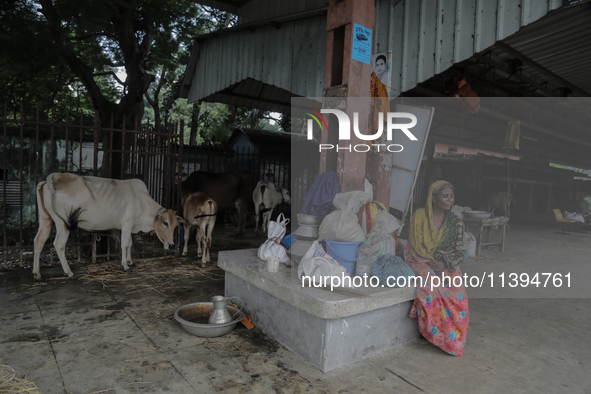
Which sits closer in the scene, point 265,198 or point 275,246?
point 275,246

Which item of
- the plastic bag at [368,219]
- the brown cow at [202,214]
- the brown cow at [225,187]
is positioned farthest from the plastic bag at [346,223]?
the brown cow at [225,187]

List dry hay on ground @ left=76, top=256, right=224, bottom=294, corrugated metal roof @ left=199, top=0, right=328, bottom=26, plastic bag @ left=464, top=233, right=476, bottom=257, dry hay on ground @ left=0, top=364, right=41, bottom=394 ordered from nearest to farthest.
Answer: dry hay on ground @ left=0, top=364, right=41, bottom=394 → dry hay on ground @ left=76, top=256, right=224, bottom=294 → corrugated metal roof @ left=199, top=0, right=328, bottom=26 → plastic bag @ left=464, top=233, right=476, bottom=257

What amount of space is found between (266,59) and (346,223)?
4.87 m

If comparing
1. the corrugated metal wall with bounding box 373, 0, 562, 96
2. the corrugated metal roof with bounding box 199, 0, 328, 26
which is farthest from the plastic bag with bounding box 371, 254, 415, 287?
the corrugated metal roof with bounding box 199, 0, 328, 26

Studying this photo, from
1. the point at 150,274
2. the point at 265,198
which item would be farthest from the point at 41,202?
the point at 265,198

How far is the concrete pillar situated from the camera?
4.42 m

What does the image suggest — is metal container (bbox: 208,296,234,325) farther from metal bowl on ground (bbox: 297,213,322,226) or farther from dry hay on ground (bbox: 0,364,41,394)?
dry hay on ground (bbox: 0,364,41,394)

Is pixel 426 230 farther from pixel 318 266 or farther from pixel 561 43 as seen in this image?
pixel 561 43

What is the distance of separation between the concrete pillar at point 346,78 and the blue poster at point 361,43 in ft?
0.15

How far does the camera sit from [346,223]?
3.82 m

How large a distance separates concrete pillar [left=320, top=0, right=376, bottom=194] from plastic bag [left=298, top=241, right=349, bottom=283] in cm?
104

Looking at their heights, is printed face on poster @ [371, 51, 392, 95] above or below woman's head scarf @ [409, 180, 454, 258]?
above

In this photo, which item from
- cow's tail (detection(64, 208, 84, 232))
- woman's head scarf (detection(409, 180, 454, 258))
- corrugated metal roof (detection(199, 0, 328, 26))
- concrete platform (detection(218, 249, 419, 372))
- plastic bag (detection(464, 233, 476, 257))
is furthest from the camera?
plastic bag (detection(464, 233, 476, 257))

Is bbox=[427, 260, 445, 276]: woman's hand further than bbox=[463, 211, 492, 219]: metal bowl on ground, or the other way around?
bbox=[463, 211, 492, 219]: metal bowl on ground
